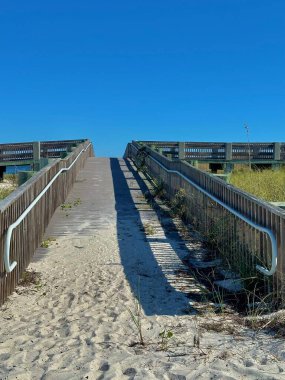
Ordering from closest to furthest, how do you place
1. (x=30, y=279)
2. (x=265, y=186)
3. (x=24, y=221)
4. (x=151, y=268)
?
(x=30, y=279), (x=24, y=221), (x=151, y=268), (x=265, y=186)

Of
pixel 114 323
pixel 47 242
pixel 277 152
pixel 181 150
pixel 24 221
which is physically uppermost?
pixel 181 150

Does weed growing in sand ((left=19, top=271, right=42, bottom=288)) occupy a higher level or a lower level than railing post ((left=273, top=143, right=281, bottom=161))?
lower

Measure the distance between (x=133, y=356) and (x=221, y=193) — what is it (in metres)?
4.66

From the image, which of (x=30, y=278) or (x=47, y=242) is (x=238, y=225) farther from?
(x=47, y=242)

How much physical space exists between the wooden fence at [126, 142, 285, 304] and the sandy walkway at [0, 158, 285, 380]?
70 centimetres

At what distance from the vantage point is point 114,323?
211 inches

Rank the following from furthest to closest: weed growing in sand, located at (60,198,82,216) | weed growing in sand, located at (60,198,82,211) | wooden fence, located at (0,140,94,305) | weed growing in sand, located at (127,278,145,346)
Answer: weed growing in sand, located at (60,198,82,211) < weed growing in sand, located at (60,198,82,216) < wooden fence, located at (0,140,94,305) < weed growing in sand, located at (127,278,145,346)

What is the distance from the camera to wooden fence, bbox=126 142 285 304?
19.6 ft

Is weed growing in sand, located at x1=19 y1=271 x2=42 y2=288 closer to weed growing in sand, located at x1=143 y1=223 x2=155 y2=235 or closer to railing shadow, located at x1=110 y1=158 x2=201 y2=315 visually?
railing shadow, located at x1=110 y1=158 x2=201 y2=315

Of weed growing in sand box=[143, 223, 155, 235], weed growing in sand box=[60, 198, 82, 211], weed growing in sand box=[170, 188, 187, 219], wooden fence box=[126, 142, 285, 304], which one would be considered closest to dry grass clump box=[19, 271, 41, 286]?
wooden fence box=[126, 142, 285, 304]

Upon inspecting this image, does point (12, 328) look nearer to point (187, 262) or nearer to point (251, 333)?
point (251, 333)

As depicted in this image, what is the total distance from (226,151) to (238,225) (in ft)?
61.8

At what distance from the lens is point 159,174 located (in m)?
17.1

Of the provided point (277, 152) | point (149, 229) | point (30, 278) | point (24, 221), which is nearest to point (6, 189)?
point (149, 229)
